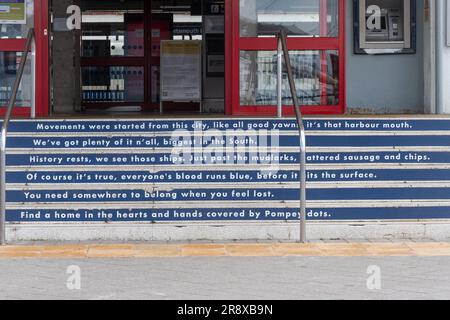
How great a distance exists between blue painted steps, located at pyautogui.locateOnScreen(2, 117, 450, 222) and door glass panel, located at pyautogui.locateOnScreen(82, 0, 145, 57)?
19.1 ft

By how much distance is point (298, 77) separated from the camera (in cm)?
1320

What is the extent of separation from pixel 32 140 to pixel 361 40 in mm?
4936

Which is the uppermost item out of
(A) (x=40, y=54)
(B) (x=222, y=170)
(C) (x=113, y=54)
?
(C) (x=113, y=54)

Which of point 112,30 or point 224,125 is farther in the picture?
point 112,30

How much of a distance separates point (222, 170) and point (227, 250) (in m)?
1.18

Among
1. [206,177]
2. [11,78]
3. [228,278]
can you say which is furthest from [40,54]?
[228,278]

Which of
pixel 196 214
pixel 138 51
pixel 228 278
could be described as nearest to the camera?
pixel 228 278

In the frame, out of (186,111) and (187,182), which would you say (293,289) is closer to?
(187,182)

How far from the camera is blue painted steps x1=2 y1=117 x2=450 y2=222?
10500 millimetres

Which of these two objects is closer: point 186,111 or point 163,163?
point 163,163

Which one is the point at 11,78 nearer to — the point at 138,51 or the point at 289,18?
the point at 289,18

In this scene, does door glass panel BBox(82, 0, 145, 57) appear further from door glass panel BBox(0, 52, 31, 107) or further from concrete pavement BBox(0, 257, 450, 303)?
concrete pavement BBox(0, 257, 450, 303)

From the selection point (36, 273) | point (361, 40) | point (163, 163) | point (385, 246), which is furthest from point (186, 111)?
point (36, 273)

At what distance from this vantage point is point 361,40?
525 inches
